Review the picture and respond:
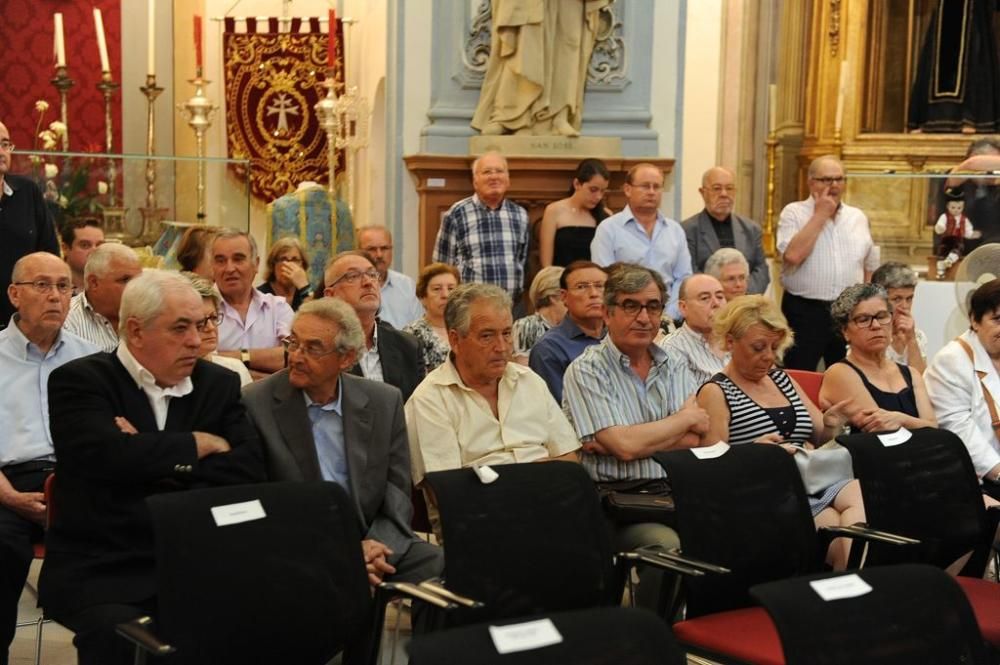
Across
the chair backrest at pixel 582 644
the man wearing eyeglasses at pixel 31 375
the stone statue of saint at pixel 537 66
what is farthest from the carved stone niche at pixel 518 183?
the chair backrest at pixel 582 644

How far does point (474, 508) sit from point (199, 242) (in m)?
2.62

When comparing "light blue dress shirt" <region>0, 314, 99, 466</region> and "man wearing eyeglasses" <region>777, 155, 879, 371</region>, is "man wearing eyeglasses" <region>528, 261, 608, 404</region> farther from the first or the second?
"man wearing eyeglasses" <region>777, 155, 879, 371</region>

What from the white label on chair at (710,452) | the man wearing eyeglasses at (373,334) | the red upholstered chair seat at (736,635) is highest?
the man wearing eyeglasses at (373,334)

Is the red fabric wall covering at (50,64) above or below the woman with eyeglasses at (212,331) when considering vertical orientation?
above

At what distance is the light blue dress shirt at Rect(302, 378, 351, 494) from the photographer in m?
3.95

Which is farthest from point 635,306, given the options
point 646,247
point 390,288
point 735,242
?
point 735,242

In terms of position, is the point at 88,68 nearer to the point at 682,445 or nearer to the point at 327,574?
the point at 682,445

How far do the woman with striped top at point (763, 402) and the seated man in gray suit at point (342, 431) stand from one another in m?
1.07

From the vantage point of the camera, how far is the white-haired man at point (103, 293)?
489 centimetres

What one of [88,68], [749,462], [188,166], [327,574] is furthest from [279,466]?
[88,68]

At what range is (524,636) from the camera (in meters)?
2.42

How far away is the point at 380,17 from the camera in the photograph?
9.62 m

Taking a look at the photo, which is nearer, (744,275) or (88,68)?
(744,275)

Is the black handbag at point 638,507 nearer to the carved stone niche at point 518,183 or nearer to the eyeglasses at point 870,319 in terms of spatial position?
the eyeglasses at point 870,319
